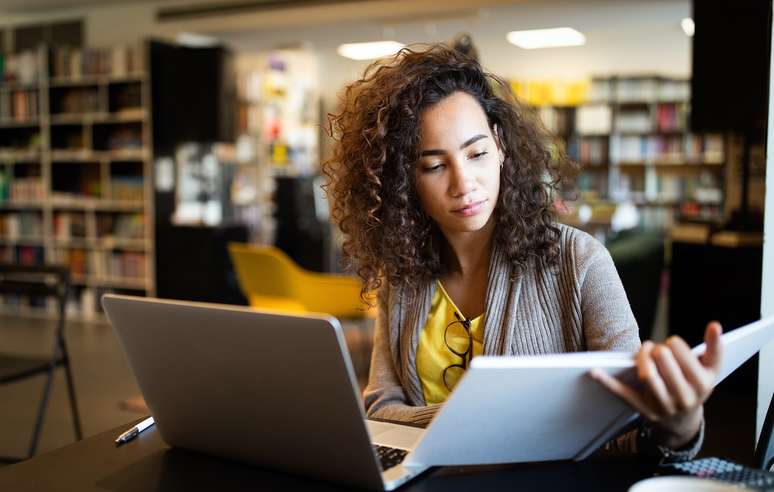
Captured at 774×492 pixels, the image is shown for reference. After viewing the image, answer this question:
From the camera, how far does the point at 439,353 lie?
155 cm

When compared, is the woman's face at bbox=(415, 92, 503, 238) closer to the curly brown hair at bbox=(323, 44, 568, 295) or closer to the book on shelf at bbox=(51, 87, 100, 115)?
the curly brown hair at bbox=(323, 44, 568, 295)

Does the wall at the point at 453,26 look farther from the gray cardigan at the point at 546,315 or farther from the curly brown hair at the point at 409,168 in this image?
the gray cardigan at the point at 546,315

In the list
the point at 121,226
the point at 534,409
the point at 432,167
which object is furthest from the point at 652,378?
the point at 121,226

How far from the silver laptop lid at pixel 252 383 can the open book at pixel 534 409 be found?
112 millimetres

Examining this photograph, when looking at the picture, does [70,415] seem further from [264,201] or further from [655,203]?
[655,203]

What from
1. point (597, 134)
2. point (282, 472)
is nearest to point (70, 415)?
point (282, 472)

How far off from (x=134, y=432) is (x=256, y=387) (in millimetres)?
381

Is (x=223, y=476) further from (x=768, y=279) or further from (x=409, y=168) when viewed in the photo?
(x=768, y=279)

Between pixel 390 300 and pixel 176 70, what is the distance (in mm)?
5319

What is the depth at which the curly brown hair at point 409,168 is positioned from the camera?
4.85 ft

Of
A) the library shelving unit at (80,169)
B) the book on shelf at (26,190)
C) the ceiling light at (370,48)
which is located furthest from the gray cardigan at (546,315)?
the ceiling light at (370,48)

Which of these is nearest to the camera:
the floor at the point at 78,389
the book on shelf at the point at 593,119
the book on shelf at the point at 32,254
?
the floor at the point at 78,389

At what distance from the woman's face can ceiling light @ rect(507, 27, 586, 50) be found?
668 centimetres

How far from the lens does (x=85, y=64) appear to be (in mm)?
6848
